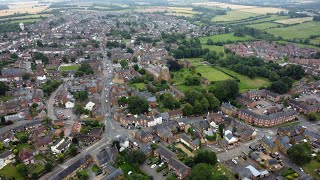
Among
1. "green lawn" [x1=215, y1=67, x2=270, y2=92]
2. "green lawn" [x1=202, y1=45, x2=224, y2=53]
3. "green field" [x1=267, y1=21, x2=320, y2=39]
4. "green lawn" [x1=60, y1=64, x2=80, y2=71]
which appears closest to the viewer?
"green lawn" [x1=215, y1=67, x2=270, y2=92]

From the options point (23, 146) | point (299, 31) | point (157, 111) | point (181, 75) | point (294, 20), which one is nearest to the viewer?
point (23, 146)

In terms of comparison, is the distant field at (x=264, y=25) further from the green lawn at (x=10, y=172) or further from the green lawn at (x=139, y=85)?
the green lawn at (x=10, y=172)

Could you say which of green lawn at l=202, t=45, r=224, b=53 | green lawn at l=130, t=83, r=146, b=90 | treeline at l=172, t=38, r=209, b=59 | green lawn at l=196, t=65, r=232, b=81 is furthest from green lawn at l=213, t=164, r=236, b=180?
green lawn at l=202, t=45, r=224, b=53

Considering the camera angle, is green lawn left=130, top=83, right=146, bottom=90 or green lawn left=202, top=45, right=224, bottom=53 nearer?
green lawn left=130, top=83, right=146, bottom=90

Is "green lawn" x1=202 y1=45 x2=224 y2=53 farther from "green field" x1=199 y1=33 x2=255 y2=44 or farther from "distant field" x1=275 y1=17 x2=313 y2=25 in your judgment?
"distant field" x1=275 y1=17 x2=313 y2=25

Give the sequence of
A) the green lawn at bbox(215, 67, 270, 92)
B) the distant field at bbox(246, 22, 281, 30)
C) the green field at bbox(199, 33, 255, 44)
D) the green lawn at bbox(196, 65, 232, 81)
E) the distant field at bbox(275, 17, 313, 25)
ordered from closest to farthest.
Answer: the green lawn at bbox(215, 67, 270, 92)
the green lawn at bbox(196, 65, 232, 81)
the green field at bbox(199, 33, 255, 44)
the distant field at bbox(246, 22, 281, 30)
the distant field at bbox(275, 17, 313, 25)

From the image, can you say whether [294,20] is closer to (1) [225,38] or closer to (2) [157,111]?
(1) [225,38]

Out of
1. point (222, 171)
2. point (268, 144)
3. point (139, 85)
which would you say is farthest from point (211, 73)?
point (222, 171)
